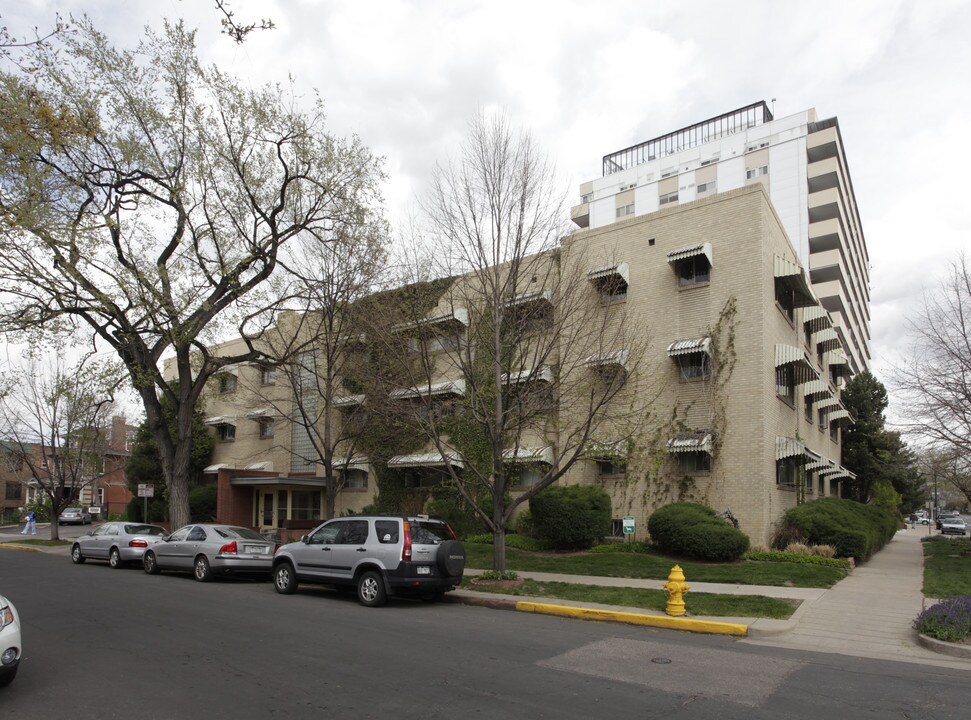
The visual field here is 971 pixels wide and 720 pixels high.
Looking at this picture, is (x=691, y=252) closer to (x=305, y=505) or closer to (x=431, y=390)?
(x=431, y=390)

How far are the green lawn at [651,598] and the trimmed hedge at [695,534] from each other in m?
4.29

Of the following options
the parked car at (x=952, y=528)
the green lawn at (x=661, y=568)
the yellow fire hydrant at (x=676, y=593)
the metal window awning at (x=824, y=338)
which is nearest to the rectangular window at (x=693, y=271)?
the green lawn at (x=661, y=568)

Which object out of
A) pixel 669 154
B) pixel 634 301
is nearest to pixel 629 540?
pixel 634 301

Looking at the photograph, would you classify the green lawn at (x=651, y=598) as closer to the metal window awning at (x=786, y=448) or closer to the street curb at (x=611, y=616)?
the street curb at (x=611, y=616)

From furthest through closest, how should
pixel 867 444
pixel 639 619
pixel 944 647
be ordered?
pixel 867 444, pixel 639 619, pixel 944 647

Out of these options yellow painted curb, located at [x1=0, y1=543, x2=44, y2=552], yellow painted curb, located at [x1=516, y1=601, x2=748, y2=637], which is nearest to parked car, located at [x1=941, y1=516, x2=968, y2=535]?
yellow painted curb, located at [x1=516, y1=601, x2=748, y2=637]

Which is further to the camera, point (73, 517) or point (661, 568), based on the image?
point (73, 517)

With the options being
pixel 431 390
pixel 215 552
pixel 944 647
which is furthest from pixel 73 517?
pixel 944 647

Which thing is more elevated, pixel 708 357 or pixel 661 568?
pixel 708 357

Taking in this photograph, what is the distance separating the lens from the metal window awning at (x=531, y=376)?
1540 cm

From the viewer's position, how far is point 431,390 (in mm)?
17109

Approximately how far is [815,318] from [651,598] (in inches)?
638

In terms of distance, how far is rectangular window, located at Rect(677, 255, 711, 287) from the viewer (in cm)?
2094

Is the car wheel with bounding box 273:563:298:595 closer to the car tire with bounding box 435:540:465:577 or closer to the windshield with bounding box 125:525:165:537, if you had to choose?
the car tire with bounding box 435:540:465:577
